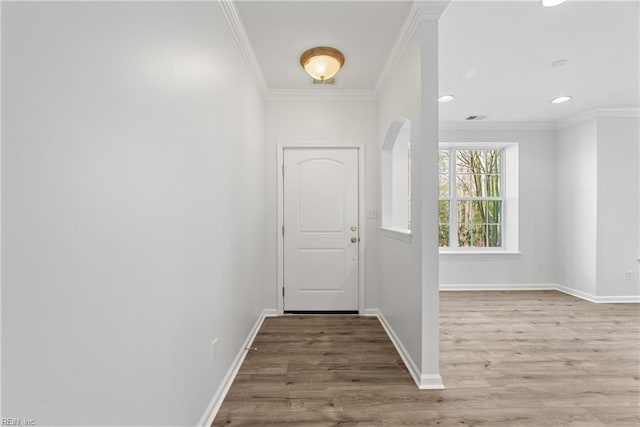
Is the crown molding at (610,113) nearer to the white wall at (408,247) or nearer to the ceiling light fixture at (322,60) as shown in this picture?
the white wall at (408,247)

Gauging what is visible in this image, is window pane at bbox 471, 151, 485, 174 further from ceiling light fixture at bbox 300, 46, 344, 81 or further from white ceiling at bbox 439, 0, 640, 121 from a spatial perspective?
ceiling light fixture at bbox 300, 46, 344, 81

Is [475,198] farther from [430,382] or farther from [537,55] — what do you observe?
[430,382]

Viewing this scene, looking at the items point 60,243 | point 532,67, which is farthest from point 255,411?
point 532,67

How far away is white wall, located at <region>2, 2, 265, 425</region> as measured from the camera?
0.64m

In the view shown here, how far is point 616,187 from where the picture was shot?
4.05 metres

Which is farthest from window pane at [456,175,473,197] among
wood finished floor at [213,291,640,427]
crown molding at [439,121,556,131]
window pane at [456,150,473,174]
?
wood finished floor at [213,291,640,427]

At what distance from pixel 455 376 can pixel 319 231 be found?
1951 millimetres

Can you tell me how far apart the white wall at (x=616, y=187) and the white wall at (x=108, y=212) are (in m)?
5.14

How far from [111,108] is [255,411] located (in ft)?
5.84

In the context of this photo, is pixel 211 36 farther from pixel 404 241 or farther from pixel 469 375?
pixel 469 375

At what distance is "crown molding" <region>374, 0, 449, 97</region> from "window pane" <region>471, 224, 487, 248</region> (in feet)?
10.6

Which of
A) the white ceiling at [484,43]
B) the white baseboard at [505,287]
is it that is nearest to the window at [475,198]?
the white baseboard at [505,287]

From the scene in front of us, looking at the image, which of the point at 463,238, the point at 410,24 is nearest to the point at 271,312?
the point at 410,24

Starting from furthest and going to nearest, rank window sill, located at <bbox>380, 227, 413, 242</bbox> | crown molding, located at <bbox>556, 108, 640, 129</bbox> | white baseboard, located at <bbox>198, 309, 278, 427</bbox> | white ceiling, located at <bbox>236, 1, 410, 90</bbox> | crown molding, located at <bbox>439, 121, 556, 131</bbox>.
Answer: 1. crown molding, located at <bbox>439, 121, 556, 131</bbox>
2. crown molding, located at <bbox>556, 108, 640, 129</bbox>
3. window sill, located at <bbox>380, 227, 413, 242</bbox>
4. white ceiling, located at <bbox>236, 1, 410, 90</bbox>
5. white baseboard, located at <bbox>198, 309, 278, 427</bbox>
